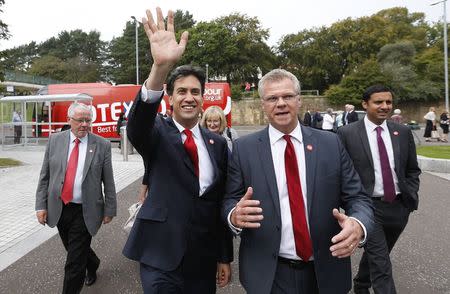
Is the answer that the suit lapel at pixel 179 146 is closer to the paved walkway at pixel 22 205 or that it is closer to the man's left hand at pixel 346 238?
the man's left hand at pixel 346 238

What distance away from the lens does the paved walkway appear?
5.52 meters

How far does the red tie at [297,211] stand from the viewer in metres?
2.12

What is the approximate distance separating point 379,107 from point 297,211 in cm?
194

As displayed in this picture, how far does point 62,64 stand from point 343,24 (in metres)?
45.3

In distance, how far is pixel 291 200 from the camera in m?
2.13

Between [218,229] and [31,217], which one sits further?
[31,217]

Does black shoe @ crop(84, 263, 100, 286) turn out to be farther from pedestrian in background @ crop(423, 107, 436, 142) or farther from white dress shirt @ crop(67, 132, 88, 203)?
pedestrian in background @ crop(423, 107, 436, 142)

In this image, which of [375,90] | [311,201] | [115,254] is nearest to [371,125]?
[375,90]

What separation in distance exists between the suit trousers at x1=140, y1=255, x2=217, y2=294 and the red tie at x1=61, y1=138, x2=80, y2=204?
156cm

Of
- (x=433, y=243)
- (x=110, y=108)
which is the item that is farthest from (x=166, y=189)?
(x=110, y=108)

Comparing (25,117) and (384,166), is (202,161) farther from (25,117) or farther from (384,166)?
(25,117)

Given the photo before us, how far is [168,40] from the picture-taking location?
219 centimetres

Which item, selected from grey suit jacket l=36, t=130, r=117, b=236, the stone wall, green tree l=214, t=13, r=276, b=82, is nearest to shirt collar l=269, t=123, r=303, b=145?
grey suit jacket l=36, t=130, r=117, b=236

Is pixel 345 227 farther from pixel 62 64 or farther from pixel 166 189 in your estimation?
pixel 62 64
